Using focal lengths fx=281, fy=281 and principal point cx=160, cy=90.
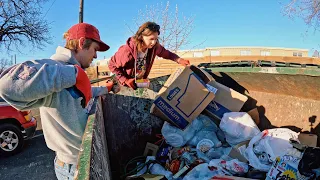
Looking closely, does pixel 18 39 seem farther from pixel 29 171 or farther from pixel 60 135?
pixel 60 135

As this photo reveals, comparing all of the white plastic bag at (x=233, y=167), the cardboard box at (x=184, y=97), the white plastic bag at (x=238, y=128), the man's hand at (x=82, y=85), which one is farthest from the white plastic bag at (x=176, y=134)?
the man's hand at (x=82, y=85)

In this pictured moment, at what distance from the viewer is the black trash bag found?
1.89m

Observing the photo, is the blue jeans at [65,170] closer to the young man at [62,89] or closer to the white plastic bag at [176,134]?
the young man at [62,89]

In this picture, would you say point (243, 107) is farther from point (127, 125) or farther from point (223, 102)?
point (127, 125)

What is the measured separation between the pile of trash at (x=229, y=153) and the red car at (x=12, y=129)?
3.94 meters

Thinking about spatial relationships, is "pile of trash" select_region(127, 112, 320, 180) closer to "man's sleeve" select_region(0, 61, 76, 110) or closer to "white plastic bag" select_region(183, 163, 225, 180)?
"white plastic bag" select_region(183, 163, 225, 180)

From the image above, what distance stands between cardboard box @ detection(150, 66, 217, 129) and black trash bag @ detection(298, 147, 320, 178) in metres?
1.07

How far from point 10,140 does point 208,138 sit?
450 centimetres

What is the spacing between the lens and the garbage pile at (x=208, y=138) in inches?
89.4

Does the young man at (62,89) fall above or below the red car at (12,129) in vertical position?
above

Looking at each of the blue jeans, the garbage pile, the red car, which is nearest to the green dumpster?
the garbage pile

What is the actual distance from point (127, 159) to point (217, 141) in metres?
0.95

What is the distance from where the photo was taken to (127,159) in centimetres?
296

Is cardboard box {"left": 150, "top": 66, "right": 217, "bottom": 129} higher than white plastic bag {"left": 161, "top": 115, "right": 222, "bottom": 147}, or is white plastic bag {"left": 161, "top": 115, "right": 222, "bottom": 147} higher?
cardboard box {"left": 150, "top": 66, "right": 217, "bottom": 129}
